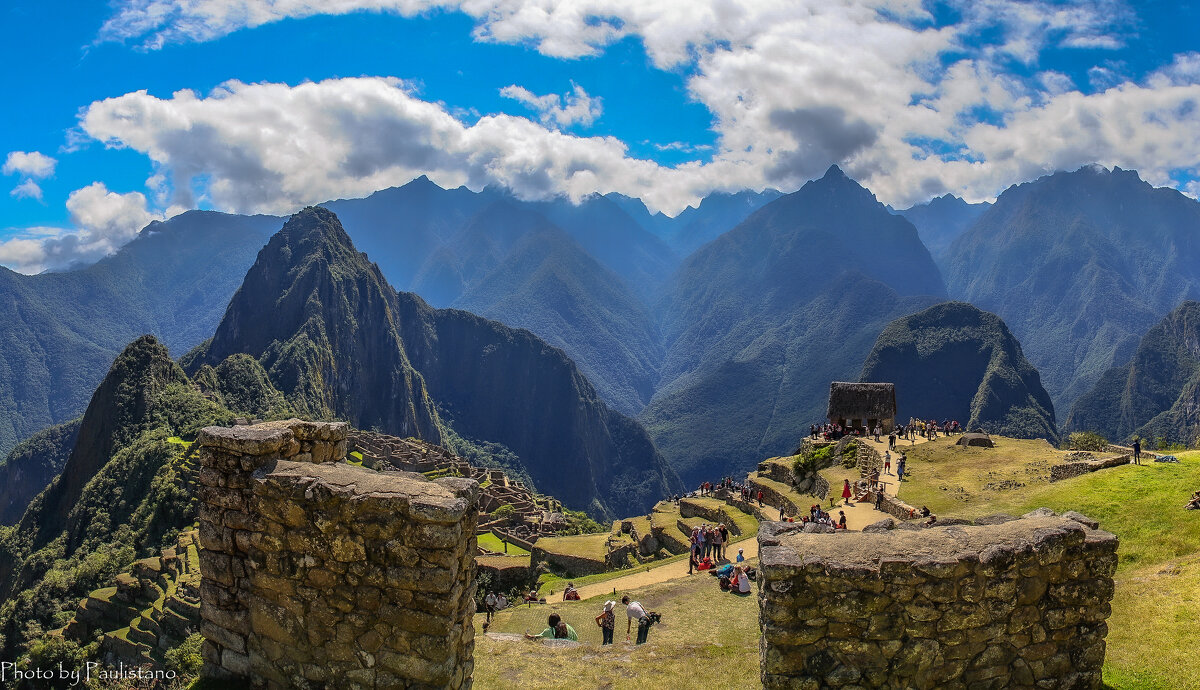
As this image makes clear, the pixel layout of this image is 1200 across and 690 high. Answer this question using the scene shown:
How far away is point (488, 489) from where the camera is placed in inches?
2628

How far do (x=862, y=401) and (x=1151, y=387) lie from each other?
15137 cm

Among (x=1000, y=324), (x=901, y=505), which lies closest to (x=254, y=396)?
(x=901, y=505)

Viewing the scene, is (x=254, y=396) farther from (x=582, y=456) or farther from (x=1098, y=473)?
(x=1098, y=473)

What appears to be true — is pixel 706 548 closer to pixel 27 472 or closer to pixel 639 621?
pixel 639 621

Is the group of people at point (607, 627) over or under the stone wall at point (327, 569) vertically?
under

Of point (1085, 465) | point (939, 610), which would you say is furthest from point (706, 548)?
point (939, 610)

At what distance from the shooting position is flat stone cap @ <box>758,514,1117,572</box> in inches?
261

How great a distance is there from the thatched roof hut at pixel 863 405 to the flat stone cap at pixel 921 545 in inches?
1476

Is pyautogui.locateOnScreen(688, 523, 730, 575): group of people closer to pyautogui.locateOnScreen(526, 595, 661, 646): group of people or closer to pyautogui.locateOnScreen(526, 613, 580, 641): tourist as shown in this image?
pyautogui.locateOnScreen(526, 595, 661, 646): group of people

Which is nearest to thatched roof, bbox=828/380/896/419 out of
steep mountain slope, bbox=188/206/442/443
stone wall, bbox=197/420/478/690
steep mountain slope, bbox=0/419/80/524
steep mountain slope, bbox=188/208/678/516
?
stone wall, bbox=197/420/478/690

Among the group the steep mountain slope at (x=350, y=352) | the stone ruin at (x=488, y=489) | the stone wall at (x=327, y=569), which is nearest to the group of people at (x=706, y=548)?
the stone wall at (x=327, y=569)

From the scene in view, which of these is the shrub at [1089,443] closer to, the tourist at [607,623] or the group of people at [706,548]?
the group of people at [706,548]

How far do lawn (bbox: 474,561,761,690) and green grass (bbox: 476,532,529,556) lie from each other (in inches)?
1004

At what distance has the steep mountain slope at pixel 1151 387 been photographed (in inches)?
5556
